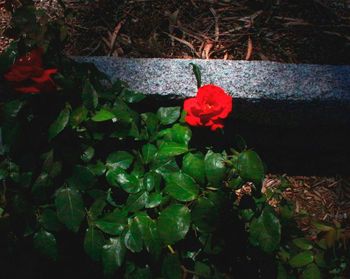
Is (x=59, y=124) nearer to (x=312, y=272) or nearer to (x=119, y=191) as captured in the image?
(x=119, y=191)

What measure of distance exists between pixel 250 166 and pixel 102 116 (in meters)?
0.52

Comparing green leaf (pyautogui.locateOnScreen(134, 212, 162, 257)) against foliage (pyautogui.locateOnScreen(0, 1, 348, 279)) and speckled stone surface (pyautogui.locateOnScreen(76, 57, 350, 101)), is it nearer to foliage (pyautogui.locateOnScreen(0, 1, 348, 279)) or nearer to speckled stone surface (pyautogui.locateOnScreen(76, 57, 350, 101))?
foliage (pyautogui.locateOnScreen(0, 1, 348, 279))

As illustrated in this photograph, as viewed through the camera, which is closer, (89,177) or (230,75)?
(89,177)

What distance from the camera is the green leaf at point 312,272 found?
1.35 meters

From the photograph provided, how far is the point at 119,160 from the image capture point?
58.7 inches

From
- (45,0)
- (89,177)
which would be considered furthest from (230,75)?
(45,0)

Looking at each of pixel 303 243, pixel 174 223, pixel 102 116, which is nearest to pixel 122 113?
pixel 102 116

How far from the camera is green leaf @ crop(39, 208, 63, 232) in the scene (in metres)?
1.37

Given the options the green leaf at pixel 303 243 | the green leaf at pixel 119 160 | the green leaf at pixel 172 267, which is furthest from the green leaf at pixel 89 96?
the green leaf at pixel 303 243

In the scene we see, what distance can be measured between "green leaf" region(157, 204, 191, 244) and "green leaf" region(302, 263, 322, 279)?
16.8 inches

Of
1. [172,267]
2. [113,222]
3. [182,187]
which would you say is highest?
[182,187]

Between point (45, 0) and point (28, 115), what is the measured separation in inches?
45.8

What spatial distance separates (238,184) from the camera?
53.9 inches

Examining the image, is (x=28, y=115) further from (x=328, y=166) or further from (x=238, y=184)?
(x=328, y=166)
